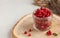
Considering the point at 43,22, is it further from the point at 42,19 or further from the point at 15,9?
the point at 15,9

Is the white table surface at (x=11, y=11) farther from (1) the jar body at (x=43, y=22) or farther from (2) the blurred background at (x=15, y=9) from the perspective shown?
(1) the jar body at (x=43, y=22)

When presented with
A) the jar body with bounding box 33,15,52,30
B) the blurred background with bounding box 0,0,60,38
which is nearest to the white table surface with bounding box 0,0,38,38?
the blurred background with bounding box 0,0,60,38

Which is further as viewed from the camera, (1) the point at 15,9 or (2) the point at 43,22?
(1) the point at 15,9

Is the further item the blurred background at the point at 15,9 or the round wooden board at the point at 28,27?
the blurred background at the point at 15,9

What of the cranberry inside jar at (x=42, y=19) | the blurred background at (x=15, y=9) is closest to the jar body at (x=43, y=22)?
the cranberry inside jar at (x=42, y=19)

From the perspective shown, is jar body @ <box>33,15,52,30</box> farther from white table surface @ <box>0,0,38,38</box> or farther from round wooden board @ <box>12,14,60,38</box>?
white table surface @ <box>0,0,38,38</box>

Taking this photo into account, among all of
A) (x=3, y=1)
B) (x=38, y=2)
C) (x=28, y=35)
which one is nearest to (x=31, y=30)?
(x=28, y=35)

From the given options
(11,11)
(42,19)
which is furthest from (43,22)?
(11,11)
